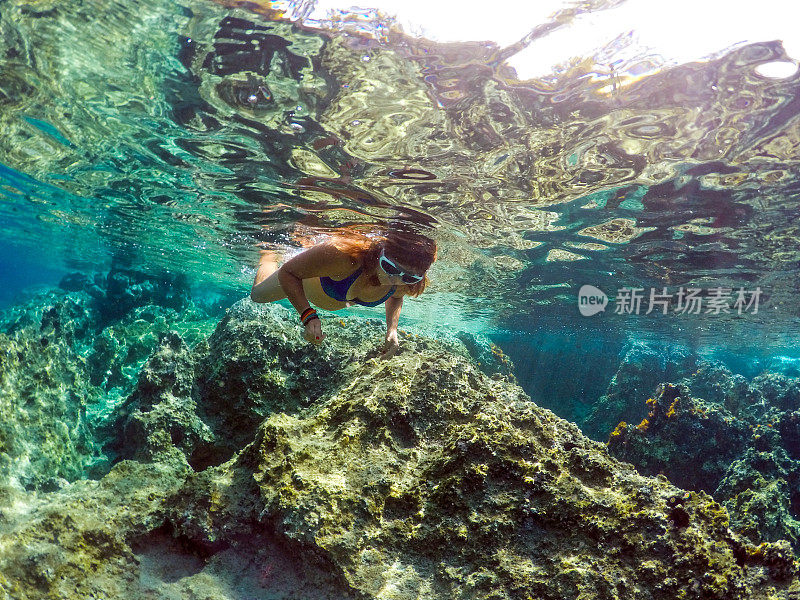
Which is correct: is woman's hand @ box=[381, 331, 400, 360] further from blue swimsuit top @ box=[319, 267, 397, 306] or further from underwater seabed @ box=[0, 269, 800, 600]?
blue swimsuit top @ box=[319, 267, 397, 306]

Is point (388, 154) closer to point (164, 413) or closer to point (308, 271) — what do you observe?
point (308, 271)

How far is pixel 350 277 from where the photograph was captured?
5273 millimetres

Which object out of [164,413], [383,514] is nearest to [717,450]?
[383,514]

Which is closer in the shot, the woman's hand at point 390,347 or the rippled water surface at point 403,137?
the woman's hand at point 390,347

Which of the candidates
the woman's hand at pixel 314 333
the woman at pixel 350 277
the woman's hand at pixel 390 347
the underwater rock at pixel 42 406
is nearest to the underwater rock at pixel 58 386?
the underwater rock at pixel 42 406

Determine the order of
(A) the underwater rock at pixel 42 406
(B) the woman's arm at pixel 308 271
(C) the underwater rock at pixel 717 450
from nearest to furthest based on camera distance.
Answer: (B) the woman's arm at pixel 308 271 → (A) the underwater rock at pixel 42 406 → (C) the underwater rock at pixel 717 450

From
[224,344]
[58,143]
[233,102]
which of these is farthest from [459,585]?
[58,143]

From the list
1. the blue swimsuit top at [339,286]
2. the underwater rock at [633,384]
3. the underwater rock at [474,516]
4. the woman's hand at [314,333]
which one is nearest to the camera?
the underwater rock at [474,516]

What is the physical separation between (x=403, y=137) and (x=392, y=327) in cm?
335

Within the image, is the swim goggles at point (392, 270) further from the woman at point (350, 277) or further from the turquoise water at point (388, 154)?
the turquoise water at point (388, 154)

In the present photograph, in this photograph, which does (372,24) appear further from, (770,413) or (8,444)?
(770,413)

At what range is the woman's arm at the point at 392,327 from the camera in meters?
5.14

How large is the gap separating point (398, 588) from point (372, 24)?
5.62 m

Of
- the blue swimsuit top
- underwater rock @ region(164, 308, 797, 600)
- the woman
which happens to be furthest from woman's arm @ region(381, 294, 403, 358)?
underwater rock @ region(164, 308, 797, 600)
